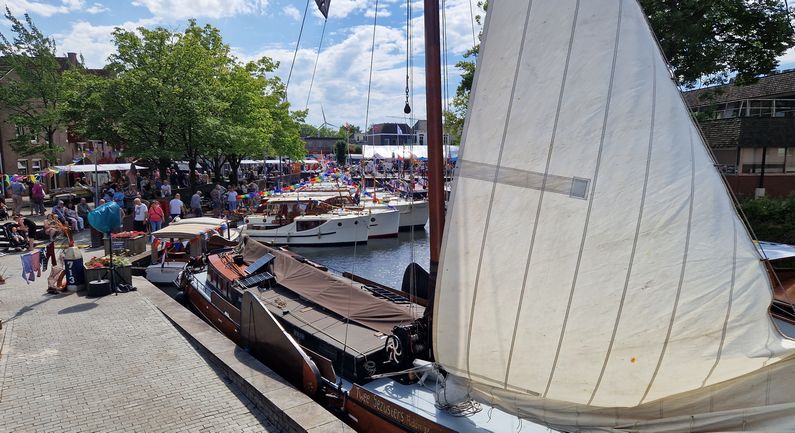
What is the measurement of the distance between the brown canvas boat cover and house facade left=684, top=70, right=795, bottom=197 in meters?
16.4

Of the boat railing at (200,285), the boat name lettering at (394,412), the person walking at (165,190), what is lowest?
the boat railing at (200,285)

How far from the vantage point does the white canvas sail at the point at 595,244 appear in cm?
425

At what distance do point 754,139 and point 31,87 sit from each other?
4331 cm

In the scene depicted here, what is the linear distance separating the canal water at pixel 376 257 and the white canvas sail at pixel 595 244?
55.1 feet

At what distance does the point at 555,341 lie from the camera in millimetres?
4664

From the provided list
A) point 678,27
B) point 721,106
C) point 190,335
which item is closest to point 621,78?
point 190,335

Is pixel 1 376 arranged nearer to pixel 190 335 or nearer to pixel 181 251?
pixel 190 335

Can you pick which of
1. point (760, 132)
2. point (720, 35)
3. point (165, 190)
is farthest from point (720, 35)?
point (165, 190)

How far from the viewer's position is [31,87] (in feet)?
113

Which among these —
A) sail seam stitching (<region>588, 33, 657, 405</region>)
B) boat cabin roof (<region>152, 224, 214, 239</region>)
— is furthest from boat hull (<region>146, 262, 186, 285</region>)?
sail seam stitching (<region>588, 33, 657, 405</region>)

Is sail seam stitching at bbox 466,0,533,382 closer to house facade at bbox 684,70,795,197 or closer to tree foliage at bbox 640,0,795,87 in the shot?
tree foliage at bbox 640,0,795,87

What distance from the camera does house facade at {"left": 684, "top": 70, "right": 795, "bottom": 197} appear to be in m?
20.8

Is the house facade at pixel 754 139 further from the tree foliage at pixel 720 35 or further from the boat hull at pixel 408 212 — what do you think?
the boat hull at pixel 408 212

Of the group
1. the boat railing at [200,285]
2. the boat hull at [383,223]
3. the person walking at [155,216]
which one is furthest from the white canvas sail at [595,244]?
the boat hull at [383,223]
